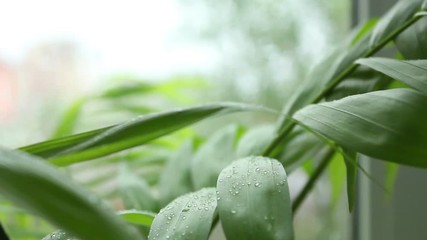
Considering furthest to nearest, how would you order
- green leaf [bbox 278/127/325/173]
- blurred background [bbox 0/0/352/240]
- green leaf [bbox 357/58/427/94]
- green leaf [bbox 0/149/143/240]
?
blurred background [bbox 0/0/352/240]
green leaf [bbox 278/127/325/173]
green leaf [bbox 357/58/427/94]
green leaf [bbox 0/149/143/240]

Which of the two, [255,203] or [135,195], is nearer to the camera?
[255,203]

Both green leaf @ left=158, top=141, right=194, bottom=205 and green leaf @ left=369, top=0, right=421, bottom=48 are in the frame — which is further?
green leaf @ left=158, top=141, right=194, bottom=205

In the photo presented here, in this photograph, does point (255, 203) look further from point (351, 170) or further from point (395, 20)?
point (395, 20)

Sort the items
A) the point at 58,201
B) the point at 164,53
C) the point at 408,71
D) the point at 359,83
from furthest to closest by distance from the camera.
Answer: the point at 164,53 < the point at 359,83 < the point at 408,71 < the point at 58,201

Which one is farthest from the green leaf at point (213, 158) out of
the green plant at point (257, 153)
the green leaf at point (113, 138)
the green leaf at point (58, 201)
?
the green leaf at point (58, 201)

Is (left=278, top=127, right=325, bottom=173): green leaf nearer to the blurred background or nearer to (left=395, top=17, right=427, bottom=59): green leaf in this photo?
(left=395, top=17, right=427, bottom=59): green leaf

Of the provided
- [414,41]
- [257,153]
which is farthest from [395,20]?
[257,153]

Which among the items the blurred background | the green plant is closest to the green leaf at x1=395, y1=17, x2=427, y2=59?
the green plant

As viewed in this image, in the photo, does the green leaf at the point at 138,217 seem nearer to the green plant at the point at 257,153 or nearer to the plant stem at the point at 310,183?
the green plant at the point at 257,153
